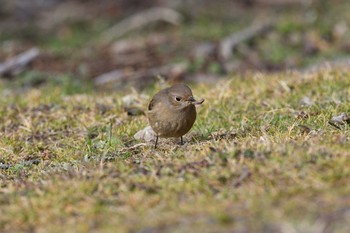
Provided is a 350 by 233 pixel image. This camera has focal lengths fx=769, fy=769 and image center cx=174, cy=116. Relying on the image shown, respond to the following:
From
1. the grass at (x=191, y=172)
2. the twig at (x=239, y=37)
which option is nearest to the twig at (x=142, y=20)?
the twig at (x=239, y=37)

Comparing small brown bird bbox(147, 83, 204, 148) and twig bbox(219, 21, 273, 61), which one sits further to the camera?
twig bbox(219, 21, 273, 61)

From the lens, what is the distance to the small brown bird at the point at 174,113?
22.2 feet

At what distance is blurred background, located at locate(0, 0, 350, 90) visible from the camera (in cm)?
1238

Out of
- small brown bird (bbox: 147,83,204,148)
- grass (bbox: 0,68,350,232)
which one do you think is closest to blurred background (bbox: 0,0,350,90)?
grass (bbox: 0,68,350,232)

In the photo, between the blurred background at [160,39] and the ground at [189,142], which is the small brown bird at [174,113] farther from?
the blurred background at [160,39]

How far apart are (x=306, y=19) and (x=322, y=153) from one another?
9.83 m

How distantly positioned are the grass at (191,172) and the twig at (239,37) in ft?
16.5

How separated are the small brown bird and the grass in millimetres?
157

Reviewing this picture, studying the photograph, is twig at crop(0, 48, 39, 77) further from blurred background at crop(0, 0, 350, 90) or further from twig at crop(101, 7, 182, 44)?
twig at crop(101, 7, 182, 44)

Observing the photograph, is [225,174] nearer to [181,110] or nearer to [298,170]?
[298,170]

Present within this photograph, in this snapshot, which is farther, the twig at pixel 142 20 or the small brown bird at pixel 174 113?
the twig at pixel 142 20

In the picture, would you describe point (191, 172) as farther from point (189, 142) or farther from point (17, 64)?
point (17, 64)

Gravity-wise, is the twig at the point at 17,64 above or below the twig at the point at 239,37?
above

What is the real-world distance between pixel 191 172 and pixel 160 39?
Result: 9761 mm
